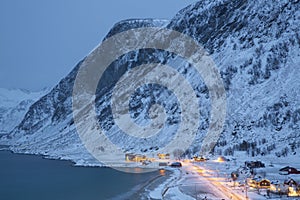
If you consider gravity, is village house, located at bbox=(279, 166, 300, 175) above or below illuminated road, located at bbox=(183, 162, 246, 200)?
above

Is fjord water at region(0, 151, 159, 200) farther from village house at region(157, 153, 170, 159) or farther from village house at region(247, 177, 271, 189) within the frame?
village house at region(157, 153, 170, 159)

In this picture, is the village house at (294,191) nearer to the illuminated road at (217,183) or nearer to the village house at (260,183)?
the village house at (260,183)

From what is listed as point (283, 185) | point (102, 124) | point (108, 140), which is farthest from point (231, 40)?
point (283, 185)

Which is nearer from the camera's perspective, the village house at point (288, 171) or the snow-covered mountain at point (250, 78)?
the village house at point (288, 171)

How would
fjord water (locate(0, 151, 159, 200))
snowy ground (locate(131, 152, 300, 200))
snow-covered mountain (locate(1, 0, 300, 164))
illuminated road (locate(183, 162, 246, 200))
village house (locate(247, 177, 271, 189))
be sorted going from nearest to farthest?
illuminated road (locate(183, 162, 246, 200))
snowy ground (locate(131, 152, 300, 200))
village house (locate(247, 177, 271, 189))
fjord water (locate(0, 151, 159, 200))
snow-covered mountain (locate(1, 0, 300, 164))

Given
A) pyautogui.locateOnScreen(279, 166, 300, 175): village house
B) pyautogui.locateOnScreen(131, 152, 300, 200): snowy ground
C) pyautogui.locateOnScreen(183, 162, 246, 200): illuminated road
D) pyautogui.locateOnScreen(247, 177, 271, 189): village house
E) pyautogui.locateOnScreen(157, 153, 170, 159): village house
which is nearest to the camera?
pyautogui.locateOnScreen(183, 162, 246, 200): illuminated road

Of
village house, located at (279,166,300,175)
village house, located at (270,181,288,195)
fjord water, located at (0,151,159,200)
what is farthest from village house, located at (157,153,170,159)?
village house, located at (270,181,288,195)

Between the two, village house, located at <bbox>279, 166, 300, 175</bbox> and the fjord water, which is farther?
the fjord water

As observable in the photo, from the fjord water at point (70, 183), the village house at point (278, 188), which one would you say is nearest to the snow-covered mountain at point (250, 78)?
the fjord water at point (70, 183)

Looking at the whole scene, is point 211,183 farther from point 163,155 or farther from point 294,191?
point 163,155
